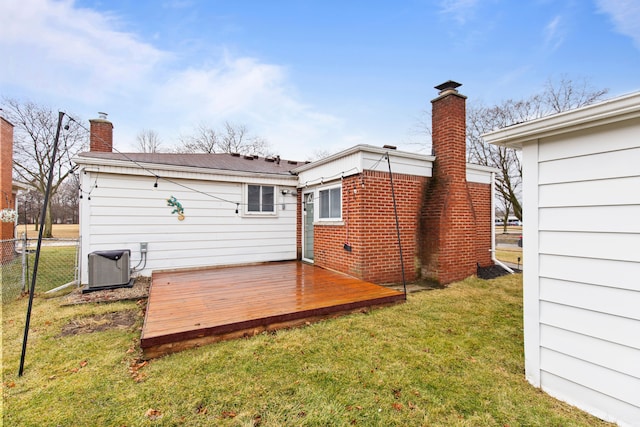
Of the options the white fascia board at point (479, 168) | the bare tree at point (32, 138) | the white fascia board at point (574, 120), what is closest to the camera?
the white fascia board at point (574, 120)

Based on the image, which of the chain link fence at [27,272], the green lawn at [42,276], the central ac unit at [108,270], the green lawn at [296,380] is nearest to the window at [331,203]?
the green lawn at [296,380]

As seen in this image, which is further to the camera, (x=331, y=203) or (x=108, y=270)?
(x=331, y=203)

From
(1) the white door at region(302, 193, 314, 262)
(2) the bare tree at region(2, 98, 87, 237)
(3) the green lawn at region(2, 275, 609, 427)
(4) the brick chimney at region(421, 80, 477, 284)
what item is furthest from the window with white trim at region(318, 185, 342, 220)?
(2) the bare tree at region(2, 98, 87, 237)

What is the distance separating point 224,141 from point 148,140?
7.38 meters

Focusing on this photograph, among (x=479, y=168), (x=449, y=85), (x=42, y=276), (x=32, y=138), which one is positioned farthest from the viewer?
(x=32, y=138)

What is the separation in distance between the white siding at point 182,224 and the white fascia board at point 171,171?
0.54 ft

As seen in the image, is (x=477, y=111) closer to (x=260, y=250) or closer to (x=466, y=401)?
(x=260, y=250)

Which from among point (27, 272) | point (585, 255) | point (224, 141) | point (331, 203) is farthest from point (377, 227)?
point (224, 141)

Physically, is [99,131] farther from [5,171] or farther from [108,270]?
[5,171]

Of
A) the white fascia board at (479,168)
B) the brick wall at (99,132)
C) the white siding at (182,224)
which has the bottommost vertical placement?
the white siding at (182,224)

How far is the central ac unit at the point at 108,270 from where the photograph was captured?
542 centimetres

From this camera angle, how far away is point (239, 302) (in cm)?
425

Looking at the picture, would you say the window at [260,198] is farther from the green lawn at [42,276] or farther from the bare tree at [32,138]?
the bare tree at [32,138]

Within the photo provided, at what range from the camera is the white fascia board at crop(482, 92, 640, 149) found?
192cm
